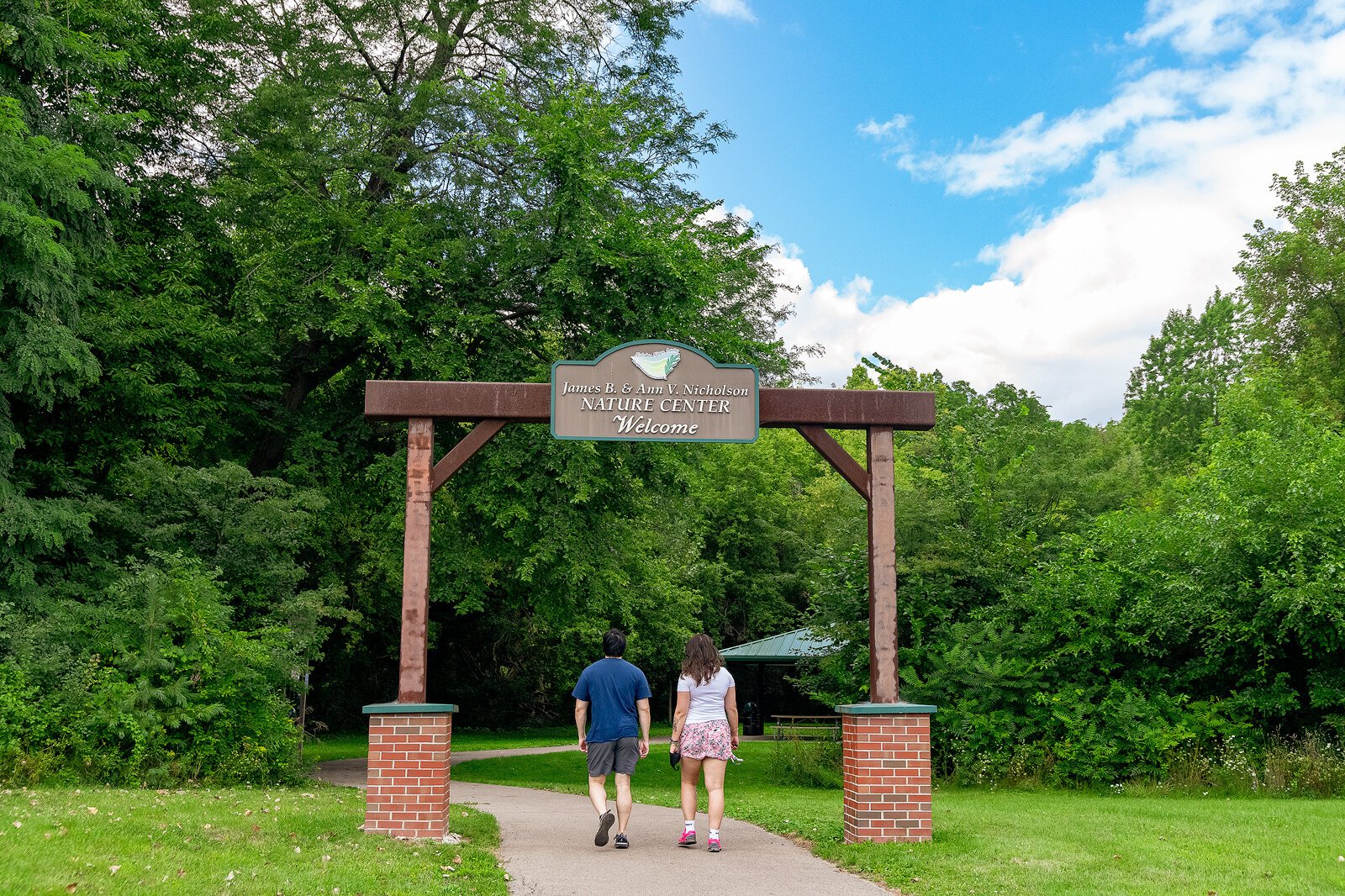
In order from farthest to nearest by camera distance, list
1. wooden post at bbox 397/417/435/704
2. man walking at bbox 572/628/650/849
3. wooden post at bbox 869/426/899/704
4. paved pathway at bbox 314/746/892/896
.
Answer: wooden post at bbox 869/426/899/704, wooden post at bbox 397/417/435/704, man walking at bbox 572/628/650/849, paved pathway at bbox 314/746/892/896

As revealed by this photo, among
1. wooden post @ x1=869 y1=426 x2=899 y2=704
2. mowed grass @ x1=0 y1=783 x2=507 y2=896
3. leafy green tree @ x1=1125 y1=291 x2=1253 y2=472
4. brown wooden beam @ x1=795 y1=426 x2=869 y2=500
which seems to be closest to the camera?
mowed grass @ x1=0 y1=783 x2=507 y2=896

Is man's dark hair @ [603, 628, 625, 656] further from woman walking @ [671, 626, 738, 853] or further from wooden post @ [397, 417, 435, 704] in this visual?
wooden post @ [397, 417, 435, 704]

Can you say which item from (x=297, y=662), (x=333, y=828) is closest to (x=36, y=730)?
(x=297, y=662)

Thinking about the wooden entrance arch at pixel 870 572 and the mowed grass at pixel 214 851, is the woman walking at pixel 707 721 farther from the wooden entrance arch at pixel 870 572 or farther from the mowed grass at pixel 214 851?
the mowed grass at pixel 214 851

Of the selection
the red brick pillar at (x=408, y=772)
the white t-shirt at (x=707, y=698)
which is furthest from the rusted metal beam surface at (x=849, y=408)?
the red brick pillar at (x=408, y=772)

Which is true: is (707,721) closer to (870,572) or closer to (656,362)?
(870,572)

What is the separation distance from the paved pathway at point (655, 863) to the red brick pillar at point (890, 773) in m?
0.64

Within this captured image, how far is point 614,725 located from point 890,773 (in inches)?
90.5

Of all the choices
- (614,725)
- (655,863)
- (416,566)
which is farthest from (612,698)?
(416,566)

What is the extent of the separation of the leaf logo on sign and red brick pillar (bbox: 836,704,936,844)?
127 inches

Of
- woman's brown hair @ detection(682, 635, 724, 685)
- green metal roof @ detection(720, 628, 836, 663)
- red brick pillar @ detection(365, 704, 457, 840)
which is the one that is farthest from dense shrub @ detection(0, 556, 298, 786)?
green metal roof @ detection(720, 628, 836, 663)

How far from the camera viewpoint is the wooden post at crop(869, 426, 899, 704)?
9.38 metres

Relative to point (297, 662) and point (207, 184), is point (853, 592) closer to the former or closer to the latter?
point (297, 662)

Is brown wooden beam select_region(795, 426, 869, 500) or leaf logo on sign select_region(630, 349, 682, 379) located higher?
leaf logo on sign select_region(630, 349, 682, 379)
